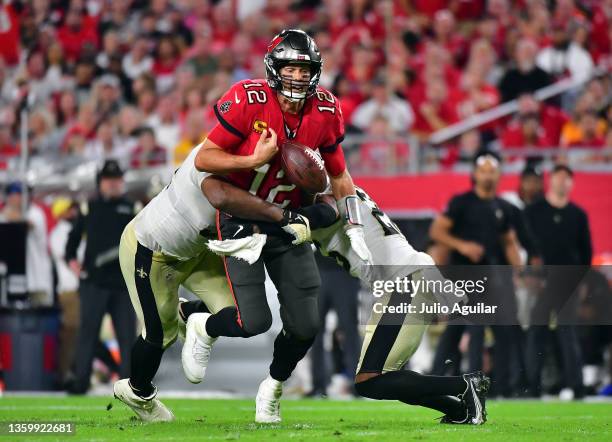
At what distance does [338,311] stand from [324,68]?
4390 mm

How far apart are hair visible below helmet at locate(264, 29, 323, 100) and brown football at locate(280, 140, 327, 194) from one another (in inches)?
10.9

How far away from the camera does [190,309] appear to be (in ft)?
22.9

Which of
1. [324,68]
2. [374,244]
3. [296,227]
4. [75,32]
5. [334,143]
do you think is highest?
[75,32]

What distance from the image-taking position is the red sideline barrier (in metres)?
11.1

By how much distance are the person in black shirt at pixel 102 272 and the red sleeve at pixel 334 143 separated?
4.15 metres

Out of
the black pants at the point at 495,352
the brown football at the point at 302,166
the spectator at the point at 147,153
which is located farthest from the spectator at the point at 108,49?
the brown football at the point at 302,166

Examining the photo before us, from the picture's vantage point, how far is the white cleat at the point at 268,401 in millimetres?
6594

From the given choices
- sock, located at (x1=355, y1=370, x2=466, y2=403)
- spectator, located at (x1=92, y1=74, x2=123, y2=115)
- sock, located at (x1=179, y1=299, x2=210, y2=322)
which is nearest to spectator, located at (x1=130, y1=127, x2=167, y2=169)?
spectator, located at (x1=92, y1=74, x2=123, y2=115)

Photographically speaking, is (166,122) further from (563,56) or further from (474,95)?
(563,56)

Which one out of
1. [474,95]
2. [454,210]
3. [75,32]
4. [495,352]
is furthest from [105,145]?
[495,352]

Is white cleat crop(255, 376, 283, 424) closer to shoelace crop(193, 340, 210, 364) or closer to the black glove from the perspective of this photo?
shoelace crop(193, 340, 210, 364)

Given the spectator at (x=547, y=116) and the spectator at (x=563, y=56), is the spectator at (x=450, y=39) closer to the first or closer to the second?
the spectator at (x=563, y=56)

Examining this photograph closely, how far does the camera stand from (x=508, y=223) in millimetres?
10094

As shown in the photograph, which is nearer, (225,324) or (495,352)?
(225,324)
